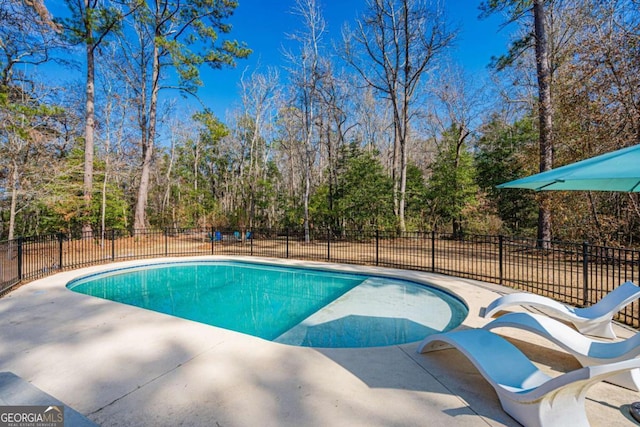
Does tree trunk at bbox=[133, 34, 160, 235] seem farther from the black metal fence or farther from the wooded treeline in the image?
the black metal fence


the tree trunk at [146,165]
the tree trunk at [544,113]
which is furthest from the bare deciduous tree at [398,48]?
the tree trunk at [146,165]

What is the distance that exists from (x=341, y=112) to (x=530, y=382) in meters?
17.7

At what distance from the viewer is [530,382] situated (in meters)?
2.15

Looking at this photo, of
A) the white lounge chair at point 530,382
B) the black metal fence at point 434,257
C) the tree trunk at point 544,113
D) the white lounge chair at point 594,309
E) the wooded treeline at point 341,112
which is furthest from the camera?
the tree trunk at point 544,113

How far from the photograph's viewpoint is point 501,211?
1538cm

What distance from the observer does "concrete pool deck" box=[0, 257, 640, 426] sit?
215 cm

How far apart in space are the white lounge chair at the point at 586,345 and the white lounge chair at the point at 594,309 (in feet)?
2.53

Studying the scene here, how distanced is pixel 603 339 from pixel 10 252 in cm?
1008

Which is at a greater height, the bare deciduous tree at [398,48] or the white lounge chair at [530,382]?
the bare deciduous tree at [398,48]

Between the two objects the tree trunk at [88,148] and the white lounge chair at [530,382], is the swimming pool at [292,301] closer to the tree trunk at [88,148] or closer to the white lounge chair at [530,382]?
the white lounge chair at [530,382]

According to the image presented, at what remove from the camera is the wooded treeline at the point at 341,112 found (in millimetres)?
8289

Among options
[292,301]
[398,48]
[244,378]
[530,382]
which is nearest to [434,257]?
[292,301]

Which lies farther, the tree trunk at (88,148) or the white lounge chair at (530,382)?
the tree trunk at (88,148)

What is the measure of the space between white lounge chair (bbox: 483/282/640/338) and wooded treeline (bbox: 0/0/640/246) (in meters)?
5.48
